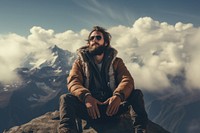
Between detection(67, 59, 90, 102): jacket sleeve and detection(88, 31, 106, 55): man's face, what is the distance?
2.84 feet

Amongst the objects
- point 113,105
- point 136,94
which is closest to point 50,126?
point 136,94

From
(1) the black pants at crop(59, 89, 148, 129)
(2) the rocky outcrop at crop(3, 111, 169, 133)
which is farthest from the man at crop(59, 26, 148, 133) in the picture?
(2) the rocky outcrop at crop(3, 111, 169, 133)

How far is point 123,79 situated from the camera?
1333 centimetres

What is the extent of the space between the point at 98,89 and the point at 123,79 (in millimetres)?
1303

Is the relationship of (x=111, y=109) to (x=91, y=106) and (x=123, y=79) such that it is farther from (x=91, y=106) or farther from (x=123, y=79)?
(x=123, y=79)

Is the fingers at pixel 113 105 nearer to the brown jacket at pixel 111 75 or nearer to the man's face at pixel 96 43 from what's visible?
the brown jacket at pixel 111 75

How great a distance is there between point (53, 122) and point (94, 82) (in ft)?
31.7

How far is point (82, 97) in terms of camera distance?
39.3 feet

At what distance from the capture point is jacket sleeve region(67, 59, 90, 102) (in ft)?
39.6

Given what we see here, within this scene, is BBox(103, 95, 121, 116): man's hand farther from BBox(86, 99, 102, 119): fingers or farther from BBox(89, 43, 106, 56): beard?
BBox(89, 43, 106, 56): beard

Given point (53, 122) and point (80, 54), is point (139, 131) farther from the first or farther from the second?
point (53, 122)

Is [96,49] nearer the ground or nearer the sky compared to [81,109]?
nearer the sky

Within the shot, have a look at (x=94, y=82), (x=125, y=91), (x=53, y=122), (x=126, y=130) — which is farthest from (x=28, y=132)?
(x=125, y=91)

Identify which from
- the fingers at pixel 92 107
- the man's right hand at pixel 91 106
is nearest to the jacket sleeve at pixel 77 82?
the man's right hand at pixel 91 106
